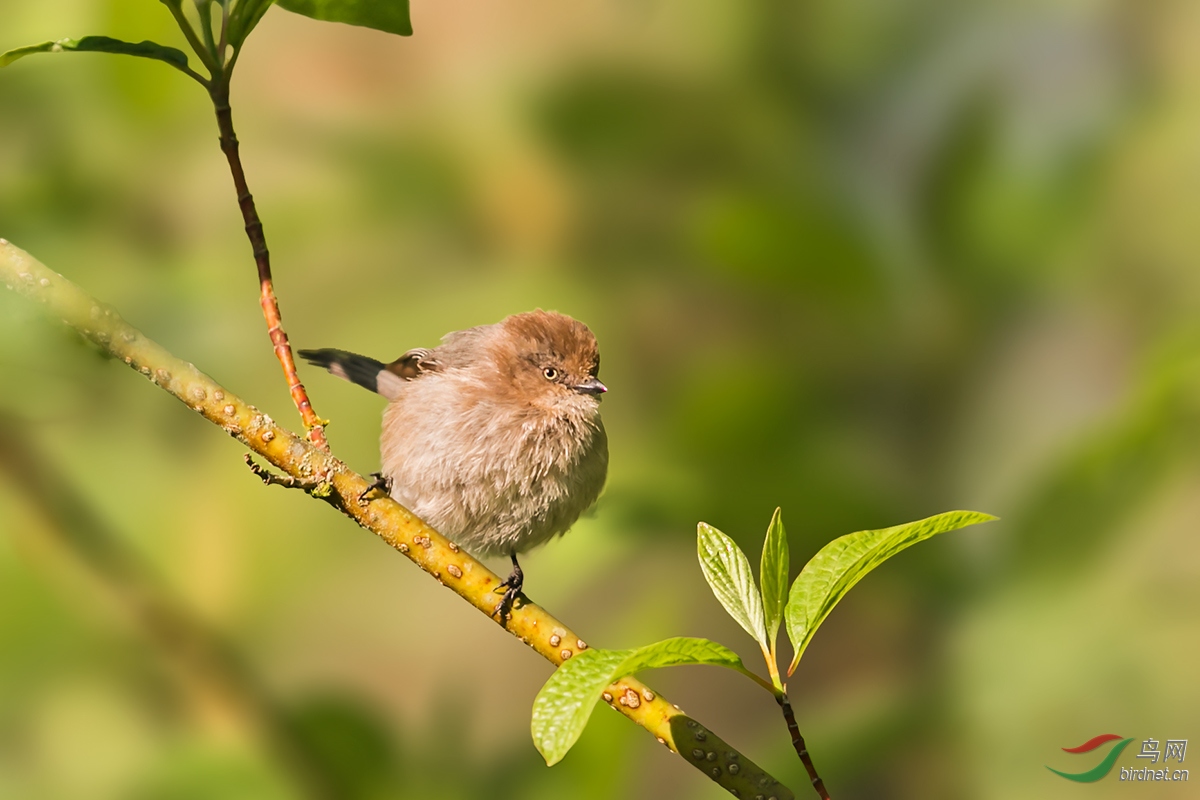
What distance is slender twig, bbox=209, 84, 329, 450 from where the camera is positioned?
0.88 metres

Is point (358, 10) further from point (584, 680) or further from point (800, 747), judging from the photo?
point (800, 747)

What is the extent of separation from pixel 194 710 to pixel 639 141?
1701mm

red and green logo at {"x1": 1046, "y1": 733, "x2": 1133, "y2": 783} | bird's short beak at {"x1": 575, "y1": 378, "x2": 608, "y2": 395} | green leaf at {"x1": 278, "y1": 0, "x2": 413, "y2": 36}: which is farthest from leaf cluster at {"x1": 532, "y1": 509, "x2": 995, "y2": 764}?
red and green logo at {"x1": 1046, "y1": 733, "x2": 1133, "y2": 783}

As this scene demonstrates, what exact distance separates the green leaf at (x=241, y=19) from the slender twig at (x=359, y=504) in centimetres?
30

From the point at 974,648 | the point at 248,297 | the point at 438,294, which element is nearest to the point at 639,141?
the point at 438,294

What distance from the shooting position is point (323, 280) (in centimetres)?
237

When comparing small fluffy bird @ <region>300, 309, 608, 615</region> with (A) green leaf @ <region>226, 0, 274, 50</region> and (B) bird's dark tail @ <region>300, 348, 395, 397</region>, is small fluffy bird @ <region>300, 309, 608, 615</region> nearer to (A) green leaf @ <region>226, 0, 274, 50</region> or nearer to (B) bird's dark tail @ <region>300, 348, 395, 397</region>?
(B) bird's dark tail @ <region>300, 348, 395, 397</region>

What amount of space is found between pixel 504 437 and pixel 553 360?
0.20 metres

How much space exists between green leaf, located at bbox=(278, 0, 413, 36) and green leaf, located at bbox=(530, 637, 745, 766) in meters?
0.60

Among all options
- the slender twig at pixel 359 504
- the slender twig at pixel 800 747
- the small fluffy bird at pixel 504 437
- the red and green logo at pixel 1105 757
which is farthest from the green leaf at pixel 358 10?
the red and green logo at pixel 1105 757

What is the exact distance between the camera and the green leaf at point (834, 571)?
0.76 metres

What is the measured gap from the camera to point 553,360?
1.81m

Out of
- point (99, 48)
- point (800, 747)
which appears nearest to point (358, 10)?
point (99, 48)

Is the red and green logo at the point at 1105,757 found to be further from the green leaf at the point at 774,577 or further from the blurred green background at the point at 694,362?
the green leaf at the point at 774,577
